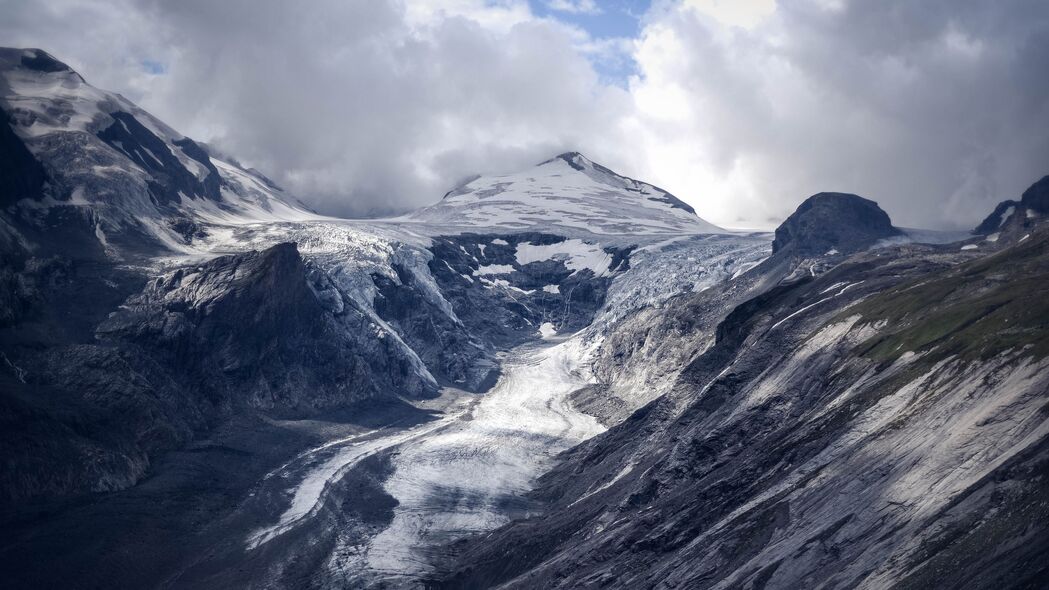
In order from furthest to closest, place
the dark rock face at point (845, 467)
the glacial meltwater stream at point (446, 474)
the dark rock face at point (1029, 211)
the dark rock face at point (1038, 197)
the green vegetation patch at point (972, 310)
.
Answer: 1. the dark rock face at point (1038, 197)
2. the dark rock face at point (1029, 211)
3. the glacial meltwater stream at point (446, 474)
4. the green vegetation patch at point (972, 310)
5. the dark rock face at point (845, 467)

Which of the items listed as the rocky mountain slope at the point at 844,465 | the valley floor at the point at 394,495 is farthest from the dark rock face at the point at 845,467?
the valley floor at the point at 394,495

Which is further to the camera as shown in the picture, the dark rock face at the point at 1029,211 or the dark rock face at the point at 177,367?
the dark rock face at the point at 1029,211

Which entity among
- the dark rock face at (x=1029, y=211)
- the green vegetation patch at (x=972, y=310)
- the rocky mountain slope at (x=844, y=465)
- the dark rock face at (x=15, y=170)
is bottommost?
the rocky mountain slope at (x=844, y=465)

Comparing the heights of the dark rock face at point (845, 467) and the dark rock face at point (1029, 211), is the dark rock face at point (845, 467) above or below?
below

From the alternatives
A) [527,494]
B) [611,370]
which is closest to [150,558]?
[527,494]

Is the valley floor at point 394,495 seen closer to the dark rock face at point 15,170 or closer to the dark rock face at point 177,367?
the dark rock face at point 177,367

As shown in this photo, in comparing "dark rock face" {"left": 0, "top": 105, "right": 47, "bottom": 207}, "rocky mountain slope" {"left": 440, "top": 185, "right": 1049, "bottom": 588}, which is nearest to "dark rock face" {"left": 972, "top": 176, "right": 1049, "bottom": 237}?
"rocky mountain slope" {"left": 440, "top": 185, "right": 1049, "bottom": 588}

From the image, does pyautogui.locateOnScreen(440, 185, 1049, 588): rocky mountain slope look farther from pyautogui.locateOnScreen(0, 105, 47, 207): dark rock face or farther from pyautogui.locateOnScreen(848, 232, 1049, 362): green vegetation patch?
pyautogui.locateOnScreen(0, 105, 47, 207): dark rock face

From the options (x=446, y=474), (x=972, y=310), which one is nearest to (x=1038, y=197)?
(x=972, y=310)

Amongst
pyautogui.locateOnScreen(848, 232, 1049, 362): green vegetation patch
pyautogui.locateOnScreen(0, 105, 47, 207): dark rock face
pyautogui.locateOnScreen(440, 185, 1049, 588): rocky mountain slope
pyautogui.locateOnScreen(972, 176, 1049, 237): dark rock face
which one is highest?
pyautogui.locateOnScreen(0, 105, 47, 207): dark rock face
